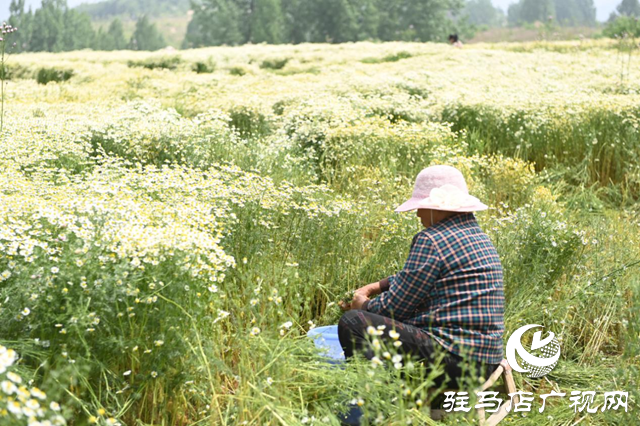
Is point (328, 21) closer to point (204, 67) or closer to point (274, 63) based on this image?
point (274, 63)

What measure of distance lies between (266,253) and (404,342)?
1240 millimetres

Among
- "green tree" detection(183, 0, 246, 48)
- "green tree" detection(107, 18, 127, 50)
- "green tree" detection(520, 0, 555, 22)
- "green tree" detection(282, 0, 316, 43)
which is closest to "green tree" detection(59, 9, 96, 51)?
"green tree" detection(107, 18, 127, 50)

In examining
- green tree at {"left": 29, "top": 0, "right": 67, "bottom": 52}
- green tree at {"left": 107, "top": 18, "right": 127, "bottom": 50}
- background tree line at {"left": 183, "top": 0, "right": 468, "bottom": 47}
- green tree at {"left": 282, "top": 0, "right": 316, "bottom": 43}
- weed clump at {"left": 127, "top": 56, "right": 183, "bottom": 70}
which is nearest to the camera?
weed clump at {"left": 127, "top": 56, "right": 183, "bottom": 70}

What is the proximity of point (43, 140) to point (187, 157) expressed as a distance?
1.31 m

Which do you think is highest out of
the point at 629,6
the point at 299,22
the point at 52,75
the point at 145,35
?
the point at 629,6

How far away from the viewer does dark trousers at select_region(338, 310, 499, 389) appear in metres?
3.27

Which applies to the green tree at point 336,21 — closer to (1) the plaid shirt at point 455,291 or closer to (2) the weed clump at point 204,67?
(2) the weed clump at point 204,67

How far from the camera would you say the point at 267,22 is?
69.6m

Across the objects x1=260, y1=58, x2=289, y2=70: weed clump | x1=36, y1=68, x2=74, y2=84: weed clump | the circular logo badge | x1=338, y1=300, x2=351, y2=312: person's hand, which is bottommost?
the circular logo badge

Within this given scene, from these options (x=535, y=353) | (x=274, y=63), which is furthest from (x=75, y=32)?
(x=535, y=353)

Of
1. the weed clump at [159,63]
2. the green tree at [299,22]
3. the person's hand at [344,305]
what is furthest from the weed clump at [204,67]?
the green tree at [299,22]

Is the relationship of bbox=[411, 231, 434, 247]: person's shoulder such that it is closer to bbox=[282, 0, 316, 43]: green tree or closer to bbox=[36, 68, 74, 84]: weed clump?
bbox=[36, 68, 74, 84]: weed clump

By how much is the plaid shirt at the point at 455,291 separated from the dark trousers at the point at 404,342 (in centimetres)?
5

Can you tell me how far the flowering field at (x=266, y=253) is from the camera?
9.43 feet
